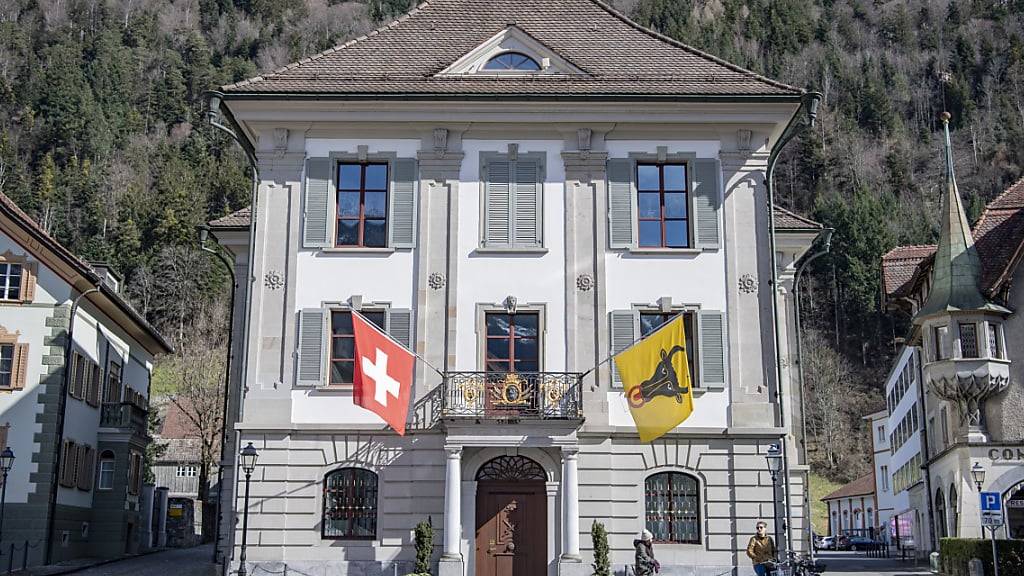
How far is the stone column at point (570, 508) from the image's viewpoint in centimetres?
2586

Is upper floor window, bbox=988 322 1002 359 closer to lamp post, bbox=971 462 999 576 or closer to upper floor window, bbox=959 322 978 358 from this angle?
upper floor window, bbox=959 322 978 358

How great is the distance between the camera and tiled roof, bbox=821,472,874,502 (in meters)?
92.3

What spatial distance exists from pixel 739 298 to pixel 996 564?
1019cm

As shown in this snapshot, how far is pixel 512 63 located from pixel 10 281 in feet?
61.0

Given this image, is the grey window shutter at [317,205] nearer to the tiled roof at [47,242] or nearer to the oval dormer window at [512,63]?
the oval dormer window at [512,63]

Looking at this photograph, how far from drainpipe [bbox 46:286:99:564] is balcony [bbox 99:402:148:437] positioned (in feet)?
18.1

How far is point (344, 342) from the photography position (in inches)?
1086

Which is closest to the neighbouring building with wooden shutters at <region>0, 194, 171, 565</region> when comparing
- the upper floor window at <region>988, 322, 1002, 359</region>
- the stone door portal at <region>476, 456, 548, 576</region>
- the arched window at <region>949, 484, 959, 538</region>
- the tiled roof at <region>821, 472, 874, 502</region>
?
the stone door portal at <region>476, 456, 548, 576</region>

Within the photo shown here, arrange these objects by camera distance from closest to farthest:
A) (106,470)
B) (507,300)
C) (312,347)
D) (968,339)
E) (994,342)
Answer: (312,347) < (507,300) < (994,342) < (968,339) < (106,470)

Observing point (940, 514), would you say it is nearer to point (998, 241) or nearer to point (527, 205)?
point (998, 241)

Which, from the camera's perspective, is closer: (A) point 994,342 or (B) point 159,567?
(B) point 159,567

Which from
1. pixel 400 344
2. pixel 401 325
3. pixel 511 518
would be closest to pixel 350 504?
pixel 511 518

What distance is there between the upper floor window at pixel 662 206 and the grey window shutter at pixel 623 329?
175cm

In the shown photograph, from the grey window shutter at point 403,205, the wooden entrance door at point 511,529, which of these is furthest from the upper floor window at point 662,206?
the wooden entrance door at point 511,529
